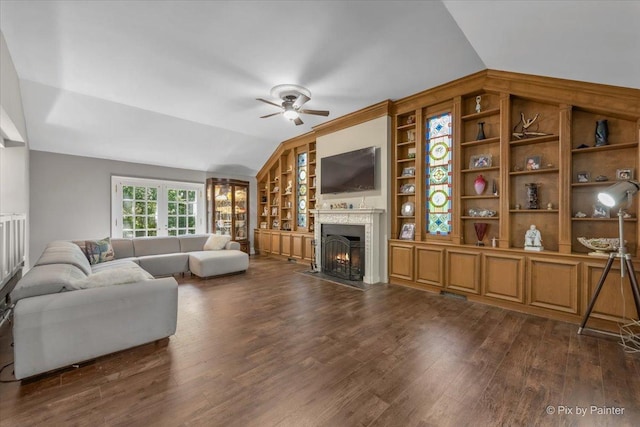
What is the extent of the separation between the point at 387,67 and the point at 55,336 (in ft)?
13.8

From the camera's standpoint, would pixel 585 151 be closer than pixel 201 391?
No

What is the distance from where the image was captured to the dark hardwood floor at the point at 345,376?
1.63m

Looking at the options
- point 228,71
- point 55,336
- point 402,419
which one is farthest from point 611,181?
point 55,336

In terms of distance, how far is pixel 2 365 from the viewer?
213 centimetres

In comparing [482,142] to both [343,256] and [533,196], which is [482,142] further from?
[343,256]

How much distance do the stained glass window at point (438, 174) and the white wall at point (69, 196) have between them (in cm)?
638

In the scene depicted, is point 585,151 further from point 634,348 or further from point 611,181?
point 634,348

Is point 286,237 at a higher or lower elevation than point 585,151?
lower

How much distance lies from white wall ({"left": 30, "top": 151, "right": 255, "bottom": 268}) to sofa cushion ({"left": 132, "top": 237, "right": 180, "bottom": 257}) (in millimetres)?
1434

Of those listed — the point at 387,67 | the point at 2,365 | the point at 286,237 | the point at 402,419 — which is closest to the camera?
the point at 402,419

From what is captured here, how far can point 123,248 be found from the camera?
495 cm

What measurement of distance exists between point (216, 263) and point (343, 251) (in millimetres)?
2349

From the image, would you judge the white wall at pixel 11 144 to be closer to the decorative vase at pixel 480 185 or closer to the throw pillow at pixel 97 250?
the throw pillow at pixel 97 250

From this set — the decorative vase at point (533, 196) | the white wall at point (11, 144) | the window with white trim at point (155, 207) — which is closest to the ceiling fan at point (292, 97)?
the white wall at point (11, 144)
